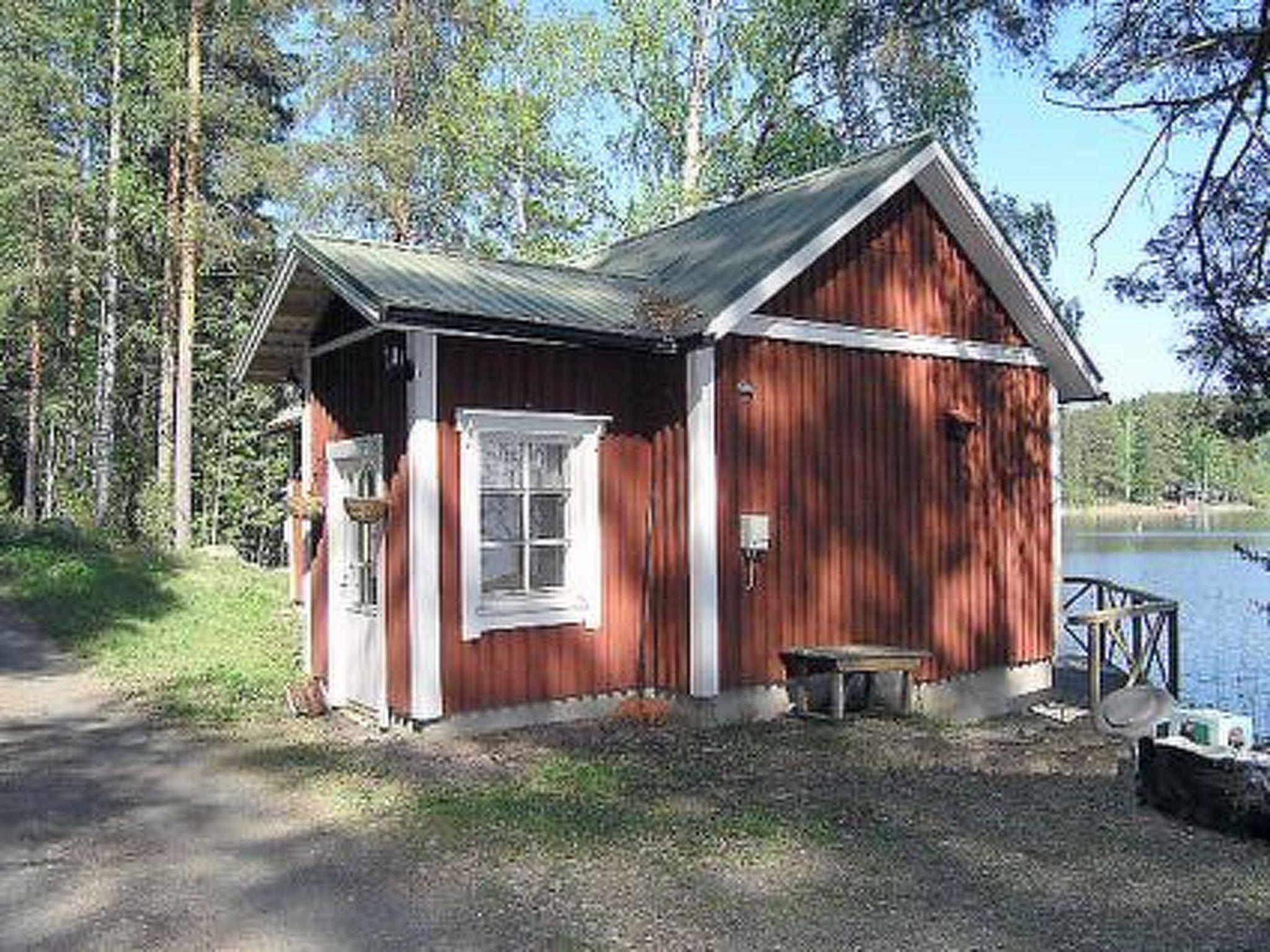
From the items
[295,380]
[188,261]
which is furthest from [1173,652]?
[188,261]

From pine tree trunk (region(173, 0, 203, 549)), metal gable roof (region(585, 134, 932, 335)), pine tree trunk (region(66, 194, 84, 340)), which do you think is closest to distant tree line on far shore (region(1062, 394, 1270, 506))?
pine tree trunk (region(66, 194, 84, 340))

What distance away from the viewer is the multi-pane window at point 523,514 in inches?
341

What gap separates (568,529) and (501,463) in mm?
762

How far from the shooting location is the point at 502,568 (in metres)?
8.72

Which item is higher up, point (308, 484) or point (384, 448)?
point (384, 448)

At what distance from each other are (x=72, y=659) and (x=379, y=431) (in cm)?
582

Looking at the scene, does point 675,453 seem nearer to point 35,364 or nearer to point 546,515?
point 546,515

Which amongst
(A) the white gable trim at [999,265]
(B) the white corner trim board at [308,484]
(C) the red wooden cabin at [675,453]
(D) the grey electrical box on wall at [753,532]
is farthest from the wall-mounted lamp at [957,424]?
(B) the white corner trim board at [308,484]

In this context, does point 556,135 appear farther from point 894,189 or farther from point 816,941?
point 816,941

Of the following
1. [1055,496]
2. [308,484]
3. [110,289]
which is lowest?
[1055,496]

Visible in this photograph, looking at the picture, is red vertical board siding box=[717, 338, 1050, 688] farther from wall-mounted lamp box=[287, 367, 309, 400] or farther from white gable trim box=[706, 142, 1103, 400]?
wall-mounted lamp box=[287, 367, 309, 400]

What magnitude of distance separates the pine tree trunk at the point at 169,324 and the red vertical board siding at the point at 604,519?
16.6 meters

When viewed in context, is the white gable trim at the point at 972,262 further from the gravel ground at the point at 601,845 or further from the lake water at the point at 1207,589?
the gravel ground at the point at 601,845

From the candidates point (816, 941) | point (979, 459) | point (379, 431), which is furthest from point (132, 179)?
point (816, 941)
